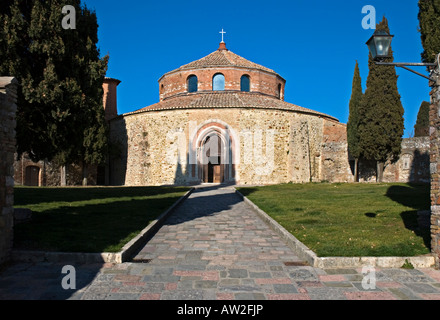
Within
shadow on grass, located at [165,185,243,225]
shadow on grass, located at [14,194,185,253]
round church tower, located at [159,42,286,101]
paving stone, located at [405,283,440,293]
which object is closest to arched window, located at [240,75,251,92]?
round church tower, located at [159,42,286,101]

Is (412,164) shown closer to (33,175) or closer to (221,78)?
(221,78)

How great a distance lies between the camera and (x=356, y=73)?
27.3m

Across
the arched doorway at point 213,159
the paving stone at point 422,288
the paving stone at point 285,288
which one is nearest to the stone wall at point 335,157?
the arched doorway at point 213,159

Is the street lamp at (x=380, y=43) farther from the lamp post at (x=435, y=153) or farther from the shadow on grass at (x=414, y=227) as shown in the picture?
the shadow on grass at (x=414, y=227)

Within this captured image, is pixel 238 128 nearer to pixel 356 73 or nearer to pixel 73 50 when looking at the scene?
pixel 356 73

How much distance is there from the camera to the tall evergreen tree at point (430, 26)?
770 cm

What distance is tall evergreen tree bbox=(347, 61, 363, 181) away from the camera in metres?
25.7

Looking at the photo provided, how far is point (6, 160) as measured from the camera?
5.39 metres

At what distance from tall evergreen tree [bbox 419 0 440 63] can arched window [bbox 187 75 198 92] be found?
2340 cm

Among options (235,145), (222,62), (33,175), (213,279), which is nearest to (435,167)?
(213,279)

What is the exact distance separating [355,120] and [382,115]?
7.95 feet

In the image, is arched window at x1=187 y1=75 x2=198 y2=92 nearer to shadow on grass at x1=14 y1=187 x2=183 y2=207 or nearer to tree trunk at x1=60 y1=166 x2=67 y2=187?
tree trunk at x1=60 y1=166 x2=67 y2=187
